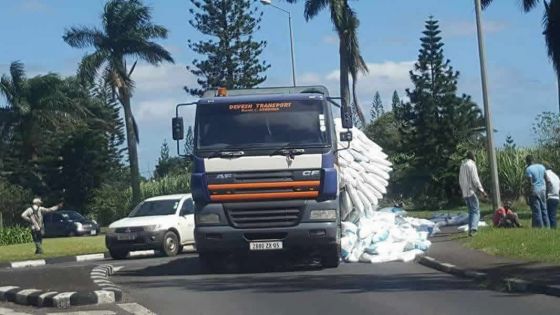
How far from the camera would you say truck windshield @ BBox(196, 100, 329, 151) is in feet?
56.9

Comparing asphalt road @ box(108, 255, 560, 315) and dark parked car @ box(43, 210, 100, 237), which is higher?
dark parked car @ box(43, 210, 100, 237)

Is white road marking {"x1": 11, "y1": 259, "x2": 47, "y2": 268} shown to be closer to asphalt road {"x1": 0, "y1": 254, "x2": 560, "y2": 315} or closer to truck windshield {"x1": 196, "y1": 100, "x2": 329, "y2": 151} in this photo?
asphalt road {"x1": 0, "y1": 254, "x2": 560, "y2": 315}

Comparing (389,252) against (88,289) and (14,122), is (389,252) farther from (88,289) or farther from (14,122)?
(14,122)

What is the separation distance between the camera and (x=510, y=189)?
40.7 metres

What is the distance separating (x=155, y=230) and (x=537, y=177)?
9299 mm

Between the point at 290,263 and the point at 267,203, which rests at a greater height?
the point at 267,203

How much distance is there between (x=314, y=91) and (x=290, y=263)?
369 centimetres

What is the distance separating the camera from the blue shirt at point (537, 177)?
2223 centimetres

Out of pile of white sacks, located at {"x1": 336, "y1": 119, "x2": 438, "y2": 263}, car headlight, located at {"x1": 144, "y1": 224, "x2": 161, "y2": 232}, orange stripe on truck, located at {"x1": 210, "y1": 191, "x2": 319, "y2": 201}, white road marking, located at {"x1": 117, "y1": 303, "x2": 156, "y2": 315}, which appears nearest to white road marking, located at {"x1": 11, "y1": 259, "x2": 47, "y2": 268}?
car headlight, located at {"x1": 144, "y1": 224, "x2": 161, "y2": 232}

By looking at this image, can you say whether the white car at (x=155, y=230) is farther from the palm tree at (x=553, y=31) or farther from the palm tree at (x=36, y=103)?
the palm tree at (x=36, y=103)

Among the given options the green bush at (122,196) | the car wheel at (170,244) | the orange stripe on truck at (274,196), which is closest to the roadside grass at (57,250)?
the car wheel at (170,244)

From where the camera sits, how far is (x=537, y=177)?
2230 cm

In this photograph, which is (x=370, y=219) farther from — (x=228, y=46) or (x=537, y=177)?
(x=228, y=46)

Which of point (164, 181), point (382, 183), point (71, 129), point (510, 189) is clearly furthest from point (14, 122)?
point (382, 183)
